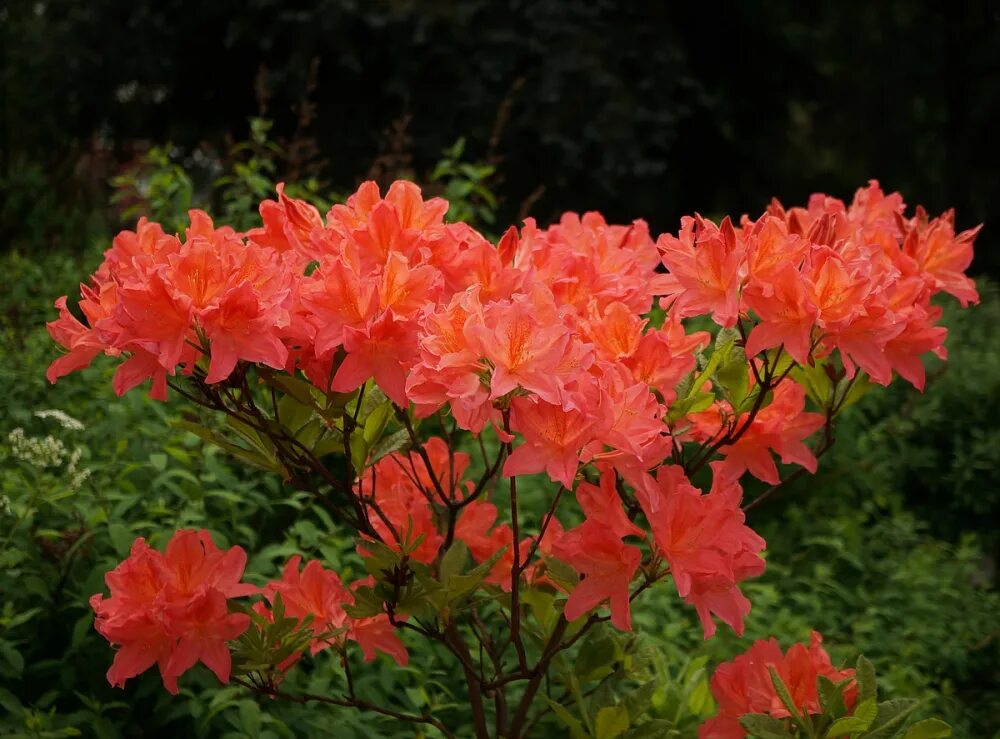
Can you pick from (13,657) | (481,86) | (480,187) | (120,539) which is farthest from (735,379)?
(481,86)

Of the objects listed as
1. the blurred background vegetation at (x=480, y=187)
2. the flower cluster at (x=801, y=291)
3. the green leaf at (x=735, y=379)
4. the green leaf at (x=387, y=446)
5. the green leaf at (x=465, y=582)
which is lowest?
the blurred background vegetation at (x=480, y=187)

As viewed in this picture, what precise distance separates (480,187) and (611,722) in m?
2.83

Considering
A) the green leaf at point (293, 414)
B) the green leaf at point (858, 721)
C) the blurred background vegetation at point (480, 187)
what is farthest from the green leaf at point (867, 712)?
the green leaf at point (293, 414)

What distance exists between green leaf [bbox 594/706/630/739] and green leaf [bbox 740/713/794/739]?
0.71ft

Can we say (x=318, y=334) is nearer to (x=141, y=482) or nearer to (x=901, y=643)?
(x=141, y=482)

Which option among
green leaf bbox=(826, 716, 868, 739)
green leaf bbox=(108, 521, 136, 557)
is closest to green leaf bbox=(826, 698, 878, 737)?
green leaf bbox=(826, 716, 868, 739)

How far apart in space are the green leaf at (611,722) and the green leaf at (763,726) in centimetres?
22

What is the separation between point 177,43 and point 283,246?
6.88 metres

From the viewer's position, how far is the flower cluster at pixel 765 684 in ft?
5.86

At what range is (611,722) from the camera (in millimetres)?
1778

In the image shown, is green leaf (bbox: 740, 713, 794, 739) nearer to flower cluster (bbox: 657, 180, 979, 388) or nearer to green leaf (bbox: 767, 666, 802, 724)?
green leaf (bbox: 767, 666, 802, 724)

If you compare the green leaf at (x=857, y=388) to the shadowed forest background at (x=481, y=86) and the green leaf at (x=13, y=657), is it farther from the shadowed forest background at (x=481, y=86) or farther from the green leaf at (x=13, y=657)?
the shadowed forest background at (x=481, y=86)

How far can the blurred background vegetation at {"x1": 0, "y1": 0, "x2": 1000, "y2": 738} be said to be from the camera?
2.38 meters

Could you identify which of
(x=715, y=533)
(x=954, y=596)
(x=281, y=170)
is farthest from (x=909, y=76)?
(x=715, y=533)
